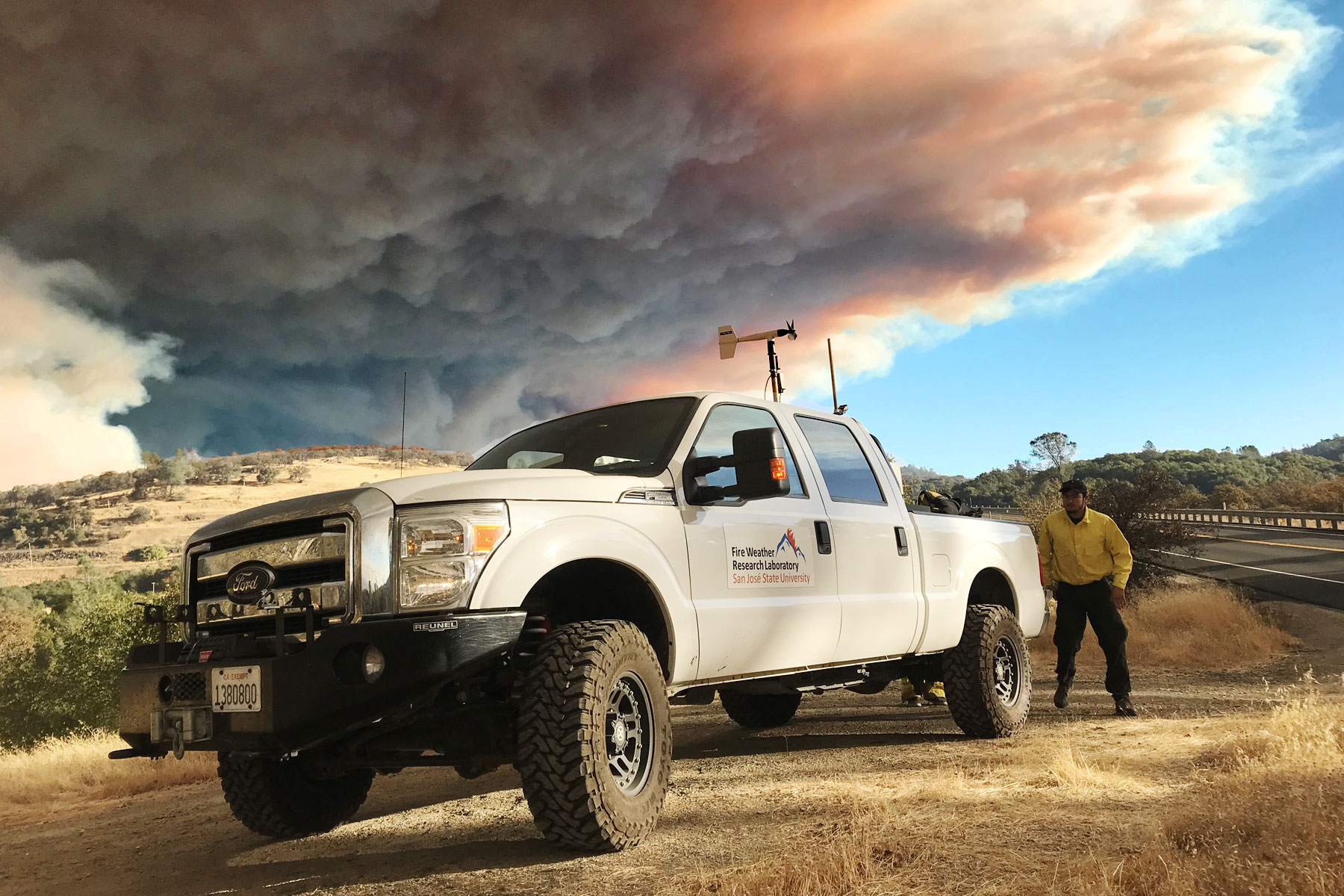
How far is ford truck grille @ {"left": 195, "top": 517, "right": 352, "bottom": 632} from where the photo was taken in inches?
149

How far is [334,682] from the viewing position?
3596 mm

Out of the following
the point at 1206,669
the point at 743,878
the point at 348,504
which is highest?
the point at 348,504

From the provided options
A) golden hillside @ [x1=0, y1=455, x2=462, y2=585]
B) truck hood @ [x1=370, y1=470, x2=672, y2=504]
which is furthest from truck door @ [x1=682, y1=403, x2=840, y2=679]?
golden hillside @ [x1=0, y1=455, x2=462, y2=585]

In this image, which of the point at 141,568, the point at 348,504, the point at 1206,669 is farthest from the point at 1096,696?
the point at 141,568

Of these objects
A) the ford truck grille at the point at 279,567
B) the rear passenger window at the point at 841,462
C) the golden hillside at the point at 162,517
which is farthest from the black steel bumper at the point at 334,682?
the golden hillside at the point at 162,517

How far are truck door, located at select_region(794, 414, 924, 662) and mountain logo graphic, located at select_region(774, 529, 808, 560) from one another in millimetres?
397

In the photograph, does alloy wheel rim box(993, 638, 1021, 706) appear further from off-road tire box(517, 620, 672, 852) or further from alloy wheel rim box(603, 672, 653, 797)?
off-road tire box(517, 620, 672, 852)

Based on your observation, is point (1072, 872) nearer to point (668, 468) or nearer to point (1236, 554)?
point (668, 468)

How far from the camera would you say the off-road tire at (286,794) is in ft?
15.6

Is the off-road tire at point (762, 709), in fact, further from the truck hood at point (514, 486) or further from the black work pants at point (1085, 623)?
the truck hood at point (514, 486)

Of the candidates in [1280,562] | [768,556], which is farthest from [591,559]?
[1280,562]

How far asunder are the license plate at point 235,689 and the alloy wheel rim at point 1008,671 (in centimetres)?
541

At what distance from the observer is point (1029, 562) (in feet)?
26.6

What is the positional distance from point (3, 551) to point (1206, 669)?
11045 centimetres
